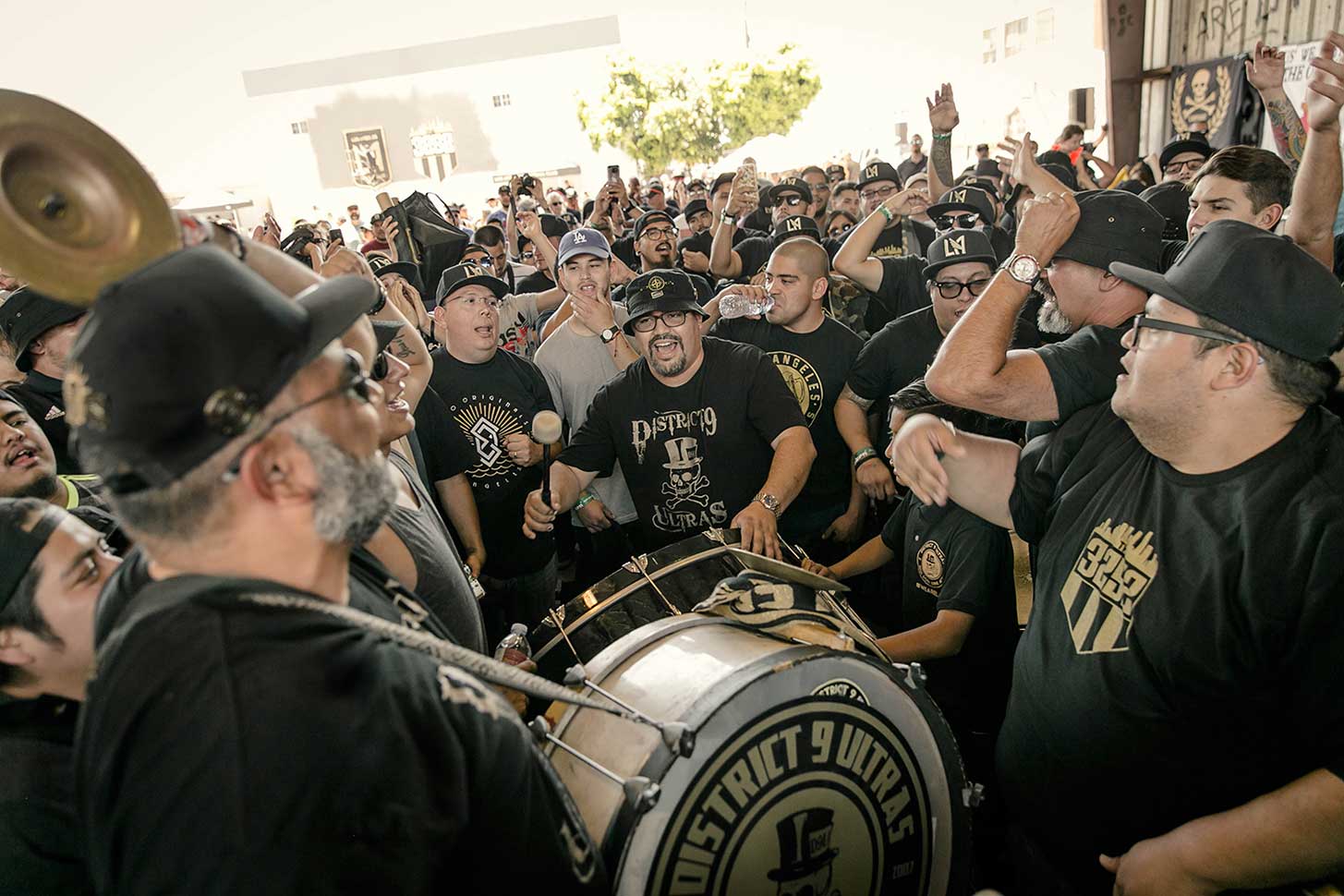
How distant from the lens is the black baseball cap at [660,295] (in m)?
4.07

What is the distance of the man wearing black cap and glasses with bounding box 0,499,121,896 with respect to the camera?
5.36 ft

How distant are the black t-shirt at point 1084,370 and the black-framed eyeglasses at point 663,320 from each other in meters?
1.95

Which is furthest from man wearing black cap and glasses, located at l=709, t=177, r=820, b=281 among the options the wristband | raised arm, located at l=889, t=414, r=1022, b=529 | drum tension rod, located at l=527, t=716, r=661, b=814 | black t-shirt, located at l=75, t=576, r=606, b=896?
black t-shirt, located at l=75, t=576, r=606, b=896

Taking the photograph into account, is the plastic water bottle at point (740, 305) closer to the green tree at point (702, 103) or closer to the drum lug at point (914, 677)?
the drum lug at point (914, 677)

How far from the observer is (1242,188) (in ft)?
13.1

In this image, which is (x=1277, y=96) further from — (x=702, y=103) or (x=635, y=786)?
(x=702, y=103)

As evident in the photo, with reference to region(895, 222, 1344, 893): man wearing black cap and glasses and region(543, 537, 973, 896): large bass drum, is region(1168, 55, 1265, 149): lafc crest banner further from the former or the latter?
region(543, 537, 973, 896): large bass drum

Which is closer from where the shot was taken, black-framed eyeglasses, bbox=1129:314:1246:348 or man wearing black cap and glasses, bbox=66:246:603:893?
man wearing black cap and glasses, bbox=66:246:603:893

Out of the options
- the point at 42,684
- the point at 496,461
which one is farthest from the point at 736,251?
the point at 42,684

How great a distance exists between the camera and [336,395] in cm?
132

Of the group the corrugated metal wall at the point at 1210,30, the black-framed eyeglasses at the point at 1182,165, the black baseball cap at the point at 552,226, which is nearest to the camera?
the black-framed eyeglasses at the point at 1182,165

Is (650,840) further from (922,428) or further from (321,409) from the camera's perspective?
(922,428)

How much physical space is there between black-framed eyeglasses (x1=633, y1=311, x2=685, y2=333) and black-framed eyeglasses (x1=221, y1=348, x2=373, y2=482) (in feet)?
9.06

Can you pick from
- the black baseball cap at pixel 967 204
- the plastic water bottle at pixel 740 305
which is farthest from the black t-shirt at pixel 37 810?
the black baseball cap at pixel 967 204
